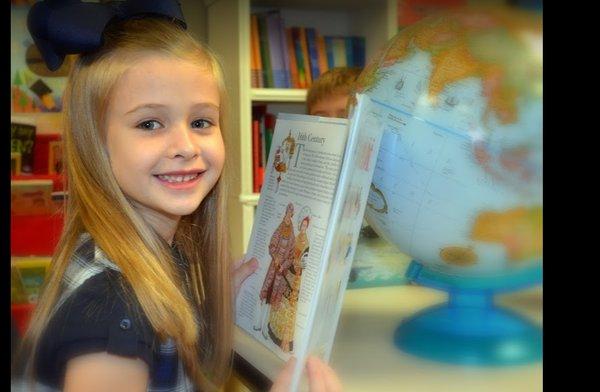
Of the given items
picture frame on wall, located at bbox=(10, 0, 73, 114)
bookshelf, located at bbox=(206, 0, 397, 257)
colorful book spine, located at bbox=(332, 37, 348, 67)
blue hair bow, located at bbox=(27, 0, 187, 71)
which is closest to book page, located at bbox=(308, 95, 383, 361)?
blue hair bow, located at bbox=(27, 0, 187, 71)

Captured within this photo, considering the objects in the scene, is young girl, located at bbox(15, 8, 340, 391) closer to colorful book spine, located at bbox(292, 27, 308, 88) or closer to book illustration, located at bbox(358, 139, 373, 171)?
book illustration, located at bbox(358, 139, 373, 171)

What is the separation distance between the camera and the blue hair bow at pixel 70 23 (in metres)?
0.78

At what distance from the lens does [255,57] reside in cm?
222

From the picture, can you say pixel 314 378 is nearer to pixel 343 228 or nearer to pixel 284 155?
pixel 343 228

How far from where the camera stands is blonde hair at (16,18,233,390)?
77 cm

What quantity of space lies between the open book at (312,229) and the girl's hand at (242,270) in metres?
0.02

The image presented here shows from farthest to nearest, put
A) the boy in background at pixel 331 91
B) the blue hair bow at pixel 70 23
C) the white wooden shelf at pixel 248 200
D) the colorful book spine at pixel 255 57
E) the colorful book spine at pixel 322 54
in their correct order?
the colorful book spine at pixel 322 54 → the colorful book spine at pixel 255 57 → the white wooden shelf at pixel 248 200 → the boy in background at pixel 331 91 → the blue hair bow at pixel 70 23

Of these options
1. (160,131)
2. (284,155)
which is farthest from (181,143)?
(284,155)

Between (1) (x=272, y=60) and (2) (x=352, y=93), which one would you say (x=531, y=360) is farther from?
(1) (x=272, y=60)

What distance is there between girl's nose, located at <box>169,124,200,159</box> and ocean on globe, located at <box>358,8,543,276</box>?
24 centimetres

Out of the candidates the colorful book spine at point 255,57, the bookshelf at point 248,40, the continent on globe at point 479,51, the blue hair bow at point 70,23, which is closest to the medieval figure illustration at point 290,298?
the continent on globe at point 479,51

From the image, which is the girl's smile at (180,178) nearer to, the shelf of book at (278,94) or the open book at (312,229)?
the open book at (312,229)

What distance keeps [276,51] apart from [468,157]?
1.58 metres
